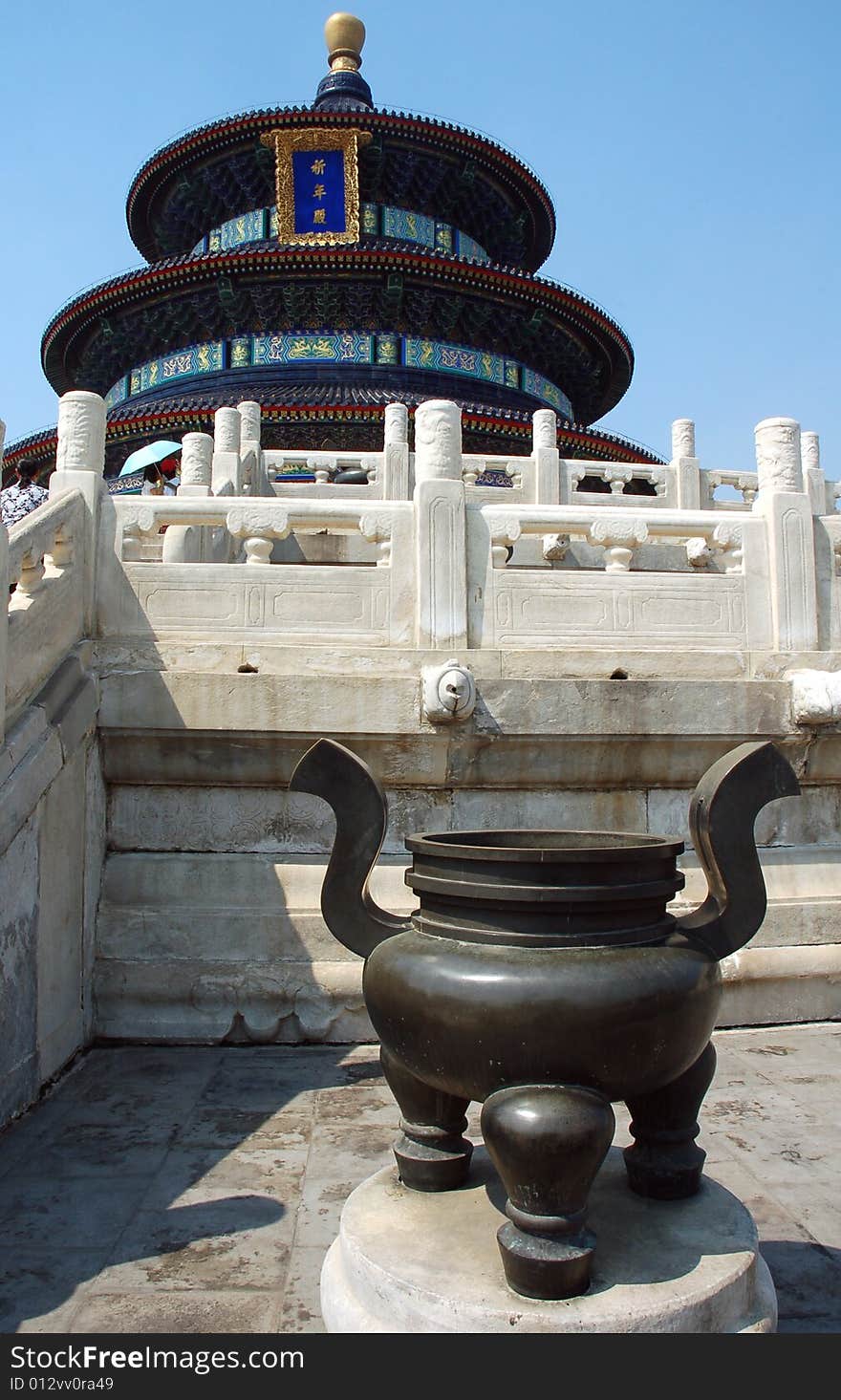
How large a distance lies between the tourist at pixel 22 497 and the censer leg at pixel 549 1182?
653 cm

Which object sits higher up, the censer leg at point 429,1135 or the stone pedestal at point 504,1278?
the censer leg at point 429,1135

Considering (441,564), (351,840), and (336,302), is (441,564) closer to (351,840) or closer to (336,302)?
(351,840)

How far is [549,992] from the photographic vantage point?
2686 millimetres

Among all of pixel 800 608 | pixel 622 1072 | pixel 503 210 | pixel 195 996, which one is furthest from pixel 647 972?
pixel 503 210

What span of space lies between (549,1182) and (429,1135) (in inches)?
29.3

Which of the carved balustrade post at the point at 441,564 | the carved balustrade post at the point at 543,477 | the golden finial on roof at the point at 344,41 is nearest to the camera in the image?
the carved balustrade post at the point at 441,564

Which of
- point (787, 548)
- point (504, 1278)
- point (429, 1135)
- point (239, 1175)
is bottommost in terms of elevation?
point (239, 1175)

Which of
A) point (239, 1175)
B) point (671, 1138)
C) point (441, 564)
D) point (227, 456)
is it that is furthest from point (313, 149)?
point (671, 1138)

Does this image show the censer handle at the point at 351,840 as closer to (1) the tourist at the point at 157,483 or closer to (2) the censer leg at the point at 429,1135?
(2) the censer leg at the point at 429,1135

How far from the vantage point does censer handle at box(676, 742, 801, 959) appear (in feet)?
10.5

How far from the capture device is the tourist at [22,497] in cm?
786

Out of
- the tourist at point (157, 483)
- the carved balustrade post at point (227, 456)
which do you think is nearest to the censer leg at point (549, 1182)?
the carved balustrade post at point (227, 456)

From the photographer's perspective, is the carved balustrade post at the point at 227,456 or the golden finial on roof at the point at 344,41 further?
the golden finial on roof at the point at 344,41

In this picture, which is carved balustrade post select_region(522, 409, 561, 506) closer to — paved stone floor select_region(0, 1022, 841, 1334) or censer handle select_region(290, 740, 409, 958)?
paved stone floor select_region(0, 1022, 841, 1334)
